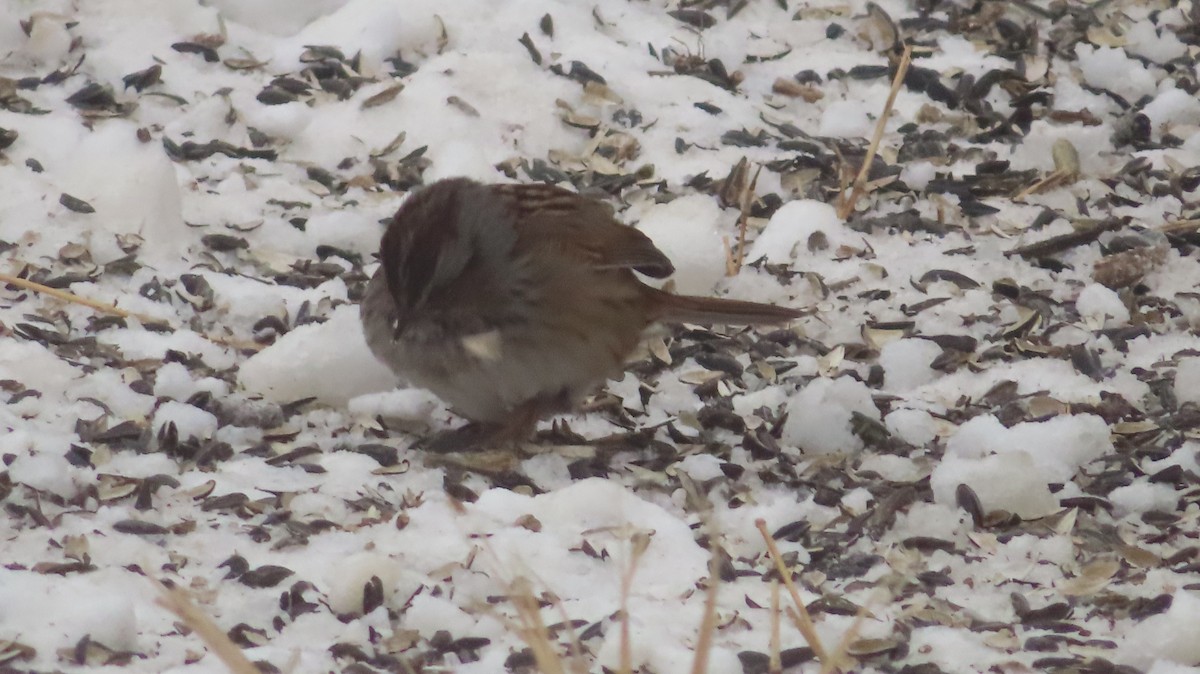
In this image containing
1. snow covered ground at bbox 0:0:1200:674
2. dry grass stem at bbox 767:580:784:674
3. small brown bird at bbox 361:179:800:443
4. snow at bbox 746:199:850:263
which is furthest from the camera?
snow at bbox 746:199:850:263

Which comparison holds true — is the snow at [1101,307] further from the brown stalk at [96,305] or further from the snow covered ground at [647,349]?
the brown stalk at [96,305]

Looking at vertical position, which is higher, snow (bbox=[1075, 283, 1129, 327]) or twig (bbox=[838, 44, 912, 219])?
twig (bbox=[838, 44, 912, 219])

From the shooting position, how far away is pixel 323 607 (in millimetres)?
2365

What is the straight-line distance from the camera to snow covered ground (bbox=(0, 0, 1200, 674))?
2.38m

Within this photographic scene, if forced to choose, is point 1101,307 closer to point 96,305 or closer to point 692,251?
point 692,251

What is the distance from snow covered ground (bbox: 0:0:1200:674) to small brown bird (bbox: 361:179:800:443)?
0.15 m

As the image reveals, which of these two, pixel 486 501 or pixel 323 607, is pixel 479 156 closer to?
pixel 486 501

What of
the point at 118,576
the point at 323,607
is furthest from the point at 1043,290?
the point at 118,576

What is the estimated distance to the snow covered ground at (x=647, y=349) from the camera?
2379 millimetres

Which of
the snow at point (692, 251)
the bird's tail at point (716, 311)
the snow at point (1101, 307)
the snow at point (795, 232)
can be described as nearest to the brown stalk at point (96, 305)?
the bird's tail at point (716, 311)

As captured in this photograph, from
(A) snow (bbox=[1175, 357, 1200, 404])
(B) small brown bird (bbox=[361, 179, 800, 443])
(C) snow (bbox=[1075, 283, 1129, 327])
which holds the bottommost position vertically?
(C) snow (bbox=[1075, 283, 1129, 327])

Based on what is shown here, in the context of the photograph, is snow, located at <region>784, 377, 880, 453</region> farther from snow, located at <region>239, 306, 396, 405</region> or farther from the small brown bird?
snow, located at <region>239, 306, 396, 405</region>

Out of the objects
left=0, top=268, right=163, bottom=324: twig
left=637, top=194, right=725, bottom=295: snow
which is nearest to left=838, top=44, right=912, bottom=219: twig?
left=637, top=194, right=725, bottom=295: snow

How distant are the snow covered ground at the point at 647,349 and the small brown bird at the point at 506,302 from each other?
15cm
